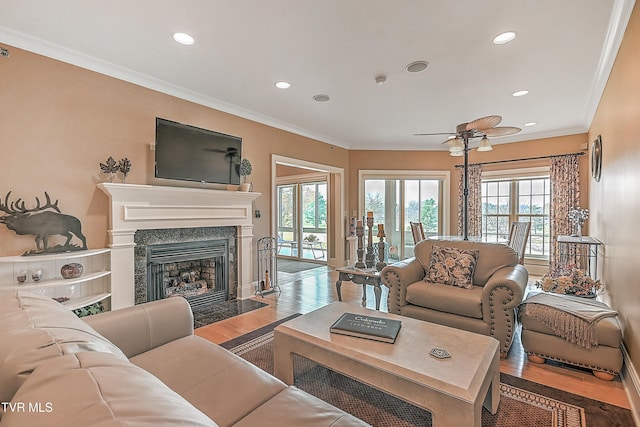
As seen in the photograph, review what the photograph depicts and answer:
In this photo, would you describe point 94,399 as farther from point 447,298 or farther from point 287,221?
point 287,221

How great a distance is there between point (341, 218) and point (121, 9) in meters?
5.04

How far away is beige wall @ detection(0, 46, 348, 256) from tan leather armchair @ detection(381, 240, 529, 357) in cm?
296

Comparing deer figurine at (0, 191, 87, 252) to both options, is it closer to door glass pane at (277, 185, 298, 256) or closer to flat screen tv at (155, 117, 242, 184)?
flat screen tv at (155, 117, 242, 184)

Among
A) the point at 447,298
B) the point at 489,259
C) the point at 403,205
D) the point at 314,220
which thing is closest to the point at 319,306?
the point at 447,298

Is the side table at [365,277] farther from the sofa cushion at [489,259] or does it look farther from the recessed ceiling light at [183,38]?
the recessed ceiling light at [183,38]

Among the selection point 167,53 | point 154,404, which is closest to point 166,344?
point 154,404

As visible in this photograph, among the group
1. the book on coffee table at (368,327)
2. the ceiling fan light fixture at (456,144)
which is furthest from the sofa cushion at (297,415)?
the ceiling fan light fixture at (456,144)

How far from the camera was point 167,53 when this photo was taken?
2.82 meters

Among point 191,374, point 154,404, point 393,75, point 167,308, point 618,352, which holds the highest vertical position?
point 393,75

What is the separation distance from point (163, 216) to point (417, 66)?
3.21 metres

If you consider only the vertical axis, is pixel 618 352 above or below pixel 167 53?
below

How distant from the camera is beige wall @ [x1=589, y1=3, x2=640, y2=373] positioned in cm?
207

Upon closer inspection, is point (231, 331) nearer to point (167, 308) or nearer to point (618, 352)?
point (167, 308)

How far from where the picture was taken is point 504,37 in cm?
252
